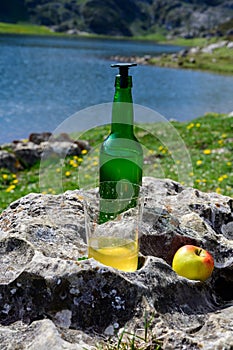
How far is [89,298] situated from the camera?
2.75 metres

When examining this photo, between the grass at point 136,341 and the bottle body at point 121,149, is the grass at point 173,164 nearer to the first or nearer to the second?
the bottle body at point 121,149

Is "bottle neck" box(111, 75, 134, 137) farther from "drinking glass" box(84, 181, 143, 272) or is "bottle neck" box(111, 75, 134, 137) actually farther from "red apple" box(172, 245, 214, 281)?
"red apple" box(172, 245, 214, 281)

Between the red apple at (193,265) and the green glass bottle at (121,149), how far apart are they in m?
0.71

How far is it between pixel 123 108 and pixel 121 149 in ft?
1.13

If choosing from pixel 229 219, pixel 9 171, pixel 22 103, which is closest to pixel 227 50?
pixel 22 103

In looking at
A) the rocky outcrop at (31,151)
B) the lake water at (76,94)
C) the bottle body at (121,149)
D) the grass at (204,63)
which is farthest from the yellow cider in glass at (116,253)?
the grass at (204,63)

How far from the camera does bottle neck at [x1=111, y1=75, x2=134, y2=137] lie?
352 cm

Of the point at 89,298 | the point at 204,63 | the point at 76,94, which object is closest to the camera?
the point at 89,298

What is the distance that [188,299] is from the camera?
119 inches

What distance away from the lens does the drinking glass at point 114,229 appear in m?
2.99

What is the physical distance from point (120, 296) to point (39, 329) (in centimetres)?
48

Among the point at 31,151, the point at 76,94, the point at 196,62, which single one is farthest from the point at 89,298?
the point at 196,62

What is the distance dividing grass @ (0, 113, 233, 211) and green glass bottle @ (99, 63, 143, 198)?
4.89 meters

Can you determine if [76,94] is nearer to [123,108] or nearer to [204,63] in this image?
[123,108]
